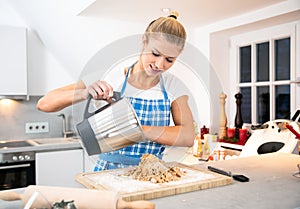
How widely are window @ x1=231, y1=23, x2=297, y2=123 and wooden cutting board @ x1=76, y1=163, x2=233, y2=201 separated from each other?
54.3 inches

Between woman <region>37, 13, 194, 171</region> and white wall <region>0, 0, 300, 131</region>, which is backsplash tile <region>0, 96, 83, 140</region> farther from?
woman <region>37, 13, 194, 171</region>

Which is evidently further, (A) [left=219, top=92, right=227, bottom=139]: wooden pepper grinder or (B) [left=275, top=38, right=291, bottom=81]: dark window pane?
(A) [left=219, top=92, right=227, bottom=139]: wooden pepper grinder

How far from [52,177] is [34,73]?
0.96 metres

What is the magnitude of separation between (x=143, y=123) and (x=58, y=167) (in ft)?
5.00

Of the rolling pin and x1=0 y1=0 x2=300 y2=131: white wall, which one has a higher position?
x1=0 y1=0 x2=300 y2=131: white wall

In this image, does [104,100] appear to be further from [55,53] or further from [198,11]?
[55,53]

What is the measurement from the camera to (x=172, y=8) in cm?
200

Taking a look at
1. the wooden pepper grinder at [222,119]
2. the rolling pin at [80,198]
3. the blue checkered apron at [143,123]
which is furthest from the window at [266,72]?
the rolling pin at [80,198]

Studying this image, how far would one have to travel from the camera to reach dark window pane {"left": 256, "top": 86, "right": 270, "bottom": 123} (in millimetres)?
2338

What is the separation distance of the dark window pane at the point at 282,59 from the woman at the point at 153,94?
4.51ft

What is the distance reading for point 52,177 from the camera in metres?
2.40

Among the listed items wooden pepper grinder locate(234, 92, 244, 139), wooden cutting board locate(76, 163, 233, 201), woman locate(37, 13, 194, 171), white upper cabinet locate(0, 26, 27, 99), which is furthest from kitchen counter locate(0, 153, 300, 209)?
white upper cabinet locate(0, 26, 27, 99)

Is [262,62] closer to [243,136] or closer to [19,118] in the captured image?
[243,136]

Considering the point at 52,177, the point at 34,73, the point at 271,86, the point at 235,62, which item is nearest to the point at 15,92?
the point at 34,73
